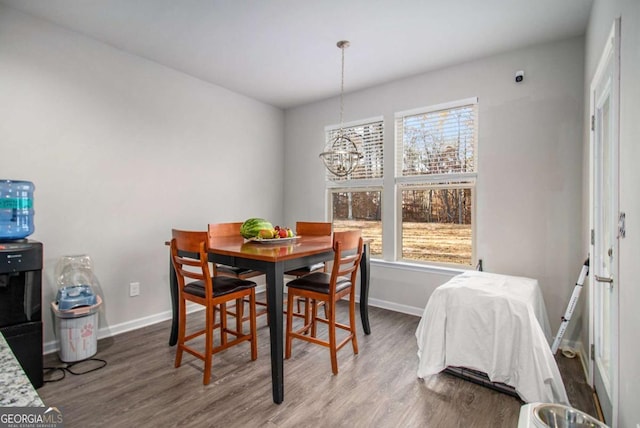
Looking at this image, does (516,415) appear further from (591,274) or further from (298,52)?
(298,52)

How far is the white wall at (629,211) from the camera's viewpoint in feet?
4.03

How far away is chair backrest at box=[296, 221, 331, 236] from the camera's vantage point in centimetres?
349

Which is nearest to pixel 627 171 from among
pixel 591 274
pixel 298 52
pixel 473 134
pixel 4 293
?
pixel 591 274

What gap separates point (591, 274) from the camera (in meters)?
2.27

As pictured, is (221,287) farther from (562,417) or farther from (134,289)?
(562,417)

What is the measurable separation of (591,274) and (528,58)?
6.41 feet

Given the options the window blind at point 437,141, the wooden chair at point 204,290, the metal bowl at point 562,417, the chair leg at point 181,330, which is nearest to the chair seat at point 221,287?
the wooden chair at point 204,290

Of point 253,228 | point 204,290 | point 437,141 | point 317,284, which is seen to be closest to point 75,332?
point 204,290

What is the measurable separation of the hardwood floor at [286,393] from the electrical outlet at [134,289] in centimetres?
57

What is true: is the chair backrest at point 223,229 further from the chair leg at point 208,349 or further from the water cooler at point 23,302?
the water cooler at point 23,302

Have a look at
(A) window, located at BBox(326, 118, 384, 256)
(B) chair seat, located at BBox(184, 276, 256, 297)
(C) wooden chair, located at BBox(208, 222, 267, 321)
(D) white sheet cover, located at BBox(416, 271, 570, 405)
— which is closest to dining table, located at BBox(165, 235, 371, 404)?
(B) chair seat, located at BBox(184, 276, 256, 297)

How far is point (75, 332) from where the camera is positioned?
8.25 feet

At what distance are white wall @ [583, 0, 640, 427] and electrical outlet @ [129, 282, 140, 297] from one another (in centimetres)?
362

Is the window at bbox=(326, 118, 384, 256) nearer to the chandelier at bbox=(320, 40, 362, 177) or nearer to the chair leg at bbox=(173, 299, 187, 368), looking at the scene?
the chandelier at bbox=(320, 40, 362, 177)
